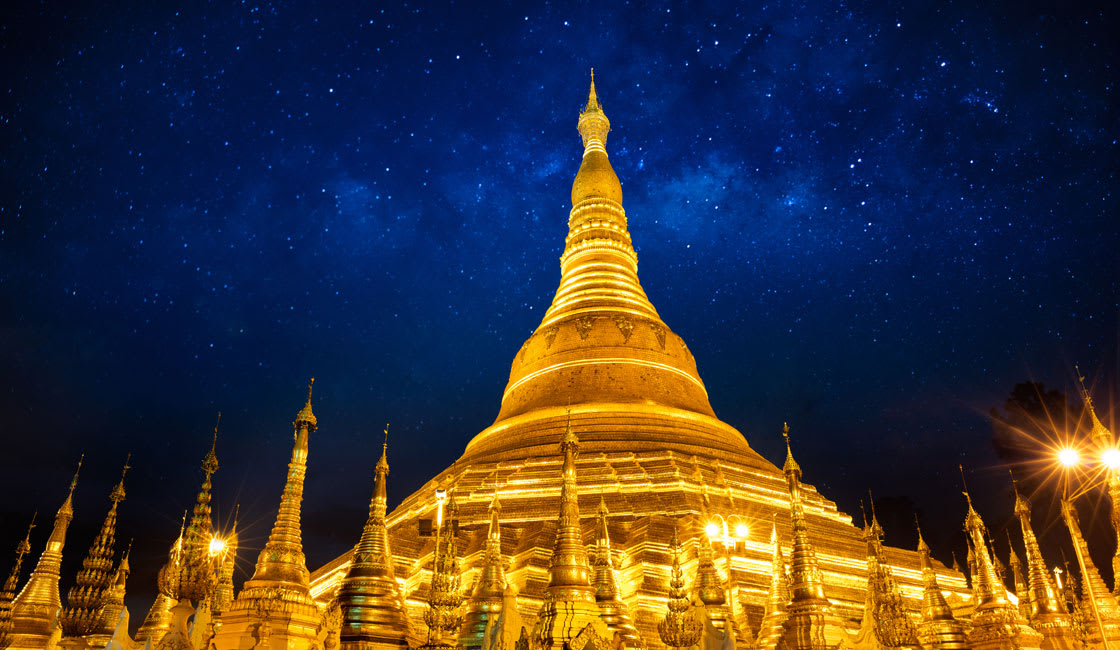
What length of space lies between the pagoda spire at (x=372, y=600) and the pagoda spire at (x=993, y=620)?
1079 cm

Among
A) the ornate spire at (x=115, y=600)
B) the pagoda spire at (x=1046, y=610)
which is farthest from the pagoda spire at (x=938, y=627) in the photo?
the ornate spire at (x=115, y=600)

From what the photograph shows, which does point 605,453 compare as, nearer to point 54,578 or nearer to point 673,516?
point 673,516

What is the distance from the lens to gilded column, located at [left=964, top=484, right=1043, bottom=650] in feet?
44.7

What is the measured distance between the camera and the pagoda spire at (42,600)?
596 inches

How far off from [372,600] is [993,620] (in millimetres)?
11611

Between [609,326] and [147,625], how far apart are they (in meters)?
19.8

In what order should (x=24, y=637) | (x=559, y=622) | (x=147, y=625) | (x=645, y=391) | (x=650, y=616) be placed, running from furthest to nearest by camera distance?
1. (x=645, y=391)
2. (x=650, y=616)
3. (x=24, y=637)
4. (x=147, y=625)
5. (x=559, y=622)

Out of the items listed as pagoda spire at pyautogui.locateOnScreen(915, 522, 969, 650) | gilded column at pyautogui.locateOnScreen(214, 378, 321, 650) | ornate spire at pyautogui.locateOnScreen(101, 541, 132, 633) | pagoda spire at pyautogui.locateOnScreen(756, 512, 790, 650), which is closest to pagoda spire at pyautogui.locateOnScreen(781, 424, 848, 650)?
pagoda spire at pyautogui.locateOnScreen(756, 512, 790, 650)

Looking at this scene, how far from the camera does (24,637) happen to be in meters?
15.1

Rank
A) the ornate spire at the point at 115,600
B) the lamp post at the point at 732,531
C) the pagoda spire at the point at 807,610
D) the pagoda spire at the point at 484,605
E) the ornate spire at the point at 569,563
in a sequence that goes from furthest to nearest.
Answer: the lamp post at the point at 732,531 → the ornate spire at the point at 115,600 → the pagoda spire at the point at 484,605 → the pagoda spire at the point at 807,610 → the ornate spire at the point at 569,563

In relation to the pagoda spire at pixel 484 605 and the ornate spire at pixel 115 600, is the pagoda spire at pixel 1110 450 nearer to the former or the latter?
the pagoda spire at pixel 484 605

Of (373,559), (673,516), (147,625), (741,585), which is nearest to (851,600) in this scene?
A: (741,585)

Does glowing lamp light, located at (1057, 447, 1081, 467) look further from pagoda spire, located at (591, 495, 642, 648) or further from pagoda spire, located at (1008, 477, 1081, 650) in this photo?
pagoda spire, located at (591, 495, 642, 648)

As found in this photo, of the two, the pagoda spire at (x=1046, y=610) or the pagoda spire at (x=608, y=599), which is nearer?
the pagoda spire at (x=608, y=599)
